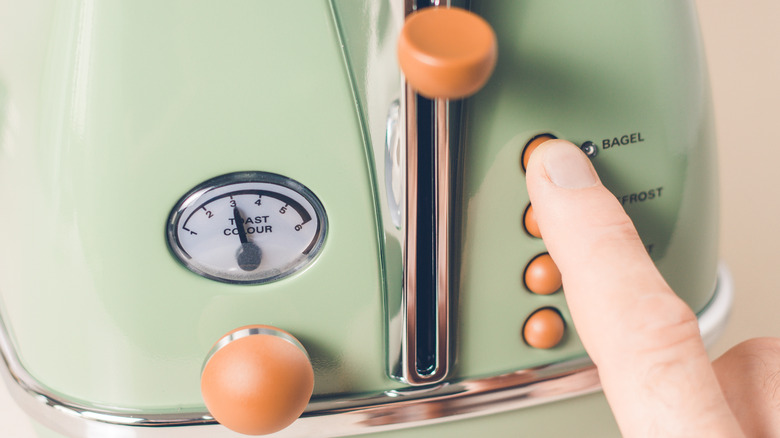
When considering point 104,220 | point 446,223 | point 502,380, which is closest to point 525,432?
point 502,380

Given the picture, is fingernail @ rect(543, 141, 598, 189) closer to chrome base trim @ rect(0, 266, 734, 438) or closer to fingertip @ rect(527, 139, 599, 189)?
fingertip @ rect(527, 139, 599, 189)

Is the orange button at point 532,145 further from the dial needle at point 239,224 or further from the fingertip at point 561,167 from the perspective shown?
the dial needle at point 239,224

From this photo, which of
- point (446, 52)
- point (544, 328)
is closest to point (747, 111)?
point (544, 328)

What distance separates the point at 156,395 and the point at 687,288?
0.30 metres

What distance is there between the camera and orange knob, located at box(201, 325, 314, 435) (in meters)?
0.28

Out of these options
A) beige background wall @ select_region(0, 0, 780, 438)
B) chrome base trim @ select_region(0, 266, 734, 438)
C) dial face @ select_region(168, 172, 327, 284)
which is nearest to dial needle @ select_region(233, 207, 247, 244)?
dial face @ select_region(168, 172, 327, 284)

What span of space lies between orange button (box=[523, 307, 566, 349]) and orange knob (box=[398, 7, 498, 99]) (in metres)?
0.16

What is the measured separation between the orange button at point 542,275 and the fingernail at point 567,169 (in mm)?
55

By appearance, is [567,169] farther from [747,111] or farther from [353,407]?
[747,111]

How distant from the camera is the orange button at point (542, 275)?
338 millimetres

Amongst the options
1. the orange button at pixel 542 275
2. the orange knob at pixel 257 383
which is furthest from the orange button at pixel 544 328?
the orange knob at pixel 257 383

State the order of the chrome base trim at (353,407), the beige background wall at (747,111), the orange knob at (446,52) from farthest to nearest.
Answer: the beige background wall at (747,111) < the chrome base trim at (353,407) < the orange knob at (446,52)

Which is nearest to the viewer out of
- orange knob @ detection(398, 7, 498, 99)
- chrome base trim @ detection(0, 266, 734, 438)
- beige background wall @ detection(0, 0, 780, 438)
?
orange knob @ detection(398, 7, 498, 99)

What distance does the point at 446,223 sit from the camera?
31cm
